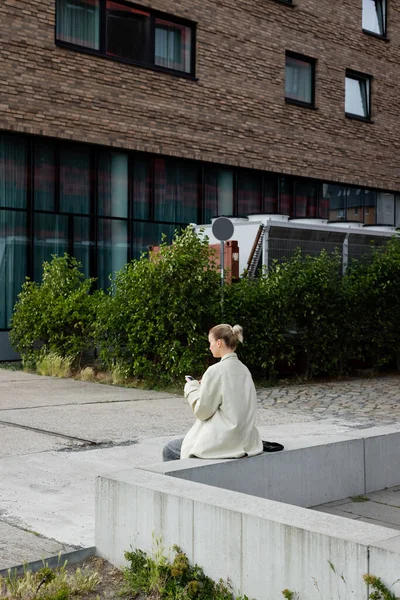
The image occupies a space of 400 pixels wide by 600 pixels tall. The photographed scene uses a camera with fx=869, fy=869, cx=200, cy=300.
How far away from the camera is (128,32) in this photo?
19.8 meters

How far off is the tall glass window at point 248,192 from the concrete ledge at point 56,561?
17.9m

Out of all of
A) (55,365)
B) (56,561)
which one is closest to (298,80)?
(55,365)

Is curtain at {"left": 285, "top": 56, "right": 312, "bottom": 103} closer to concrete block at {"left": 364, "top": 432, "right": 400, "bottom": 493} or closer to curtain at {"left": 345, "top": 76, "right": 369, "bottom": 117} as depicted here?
curtain at {"left": 345, "top": 76, "right": 369, "bottom": 117}

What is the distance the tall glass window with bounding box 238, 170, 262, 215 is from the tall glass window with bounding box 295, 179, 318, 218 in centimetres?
151

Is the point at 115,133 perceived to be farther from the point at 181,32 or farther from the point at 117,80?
the point at 181,32

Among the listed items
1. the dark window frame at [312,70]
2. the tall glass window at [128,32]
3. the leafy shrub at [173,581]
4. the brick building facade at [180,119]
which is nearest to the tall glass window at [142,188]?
the brick building facade at [180,119]

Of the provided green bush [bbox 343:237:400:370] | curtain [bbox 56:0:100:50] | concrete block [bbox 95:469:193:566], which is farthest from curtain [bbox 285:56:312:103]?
concrete block [bbox 95:469:193:566]

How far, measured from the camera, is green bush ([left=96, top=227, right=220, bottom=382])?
44.7 ft

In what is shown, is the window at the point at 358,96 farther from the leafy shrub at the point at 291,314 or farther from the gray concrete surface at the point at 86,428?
the gray concrete surface at the point at 86,428

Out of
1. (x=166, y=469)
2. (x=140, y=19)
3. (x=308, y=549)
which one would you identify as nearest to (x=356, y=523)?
(x=308, y=549)

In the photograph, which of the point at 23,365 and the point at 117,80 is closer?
the point at 23,365

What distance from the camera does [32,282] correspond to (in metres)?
17.6

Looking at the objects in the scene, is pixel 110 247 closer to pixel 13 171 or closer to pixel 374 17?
pixel 13 171

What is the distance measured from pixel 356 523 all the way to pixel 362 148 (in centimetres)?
2224
